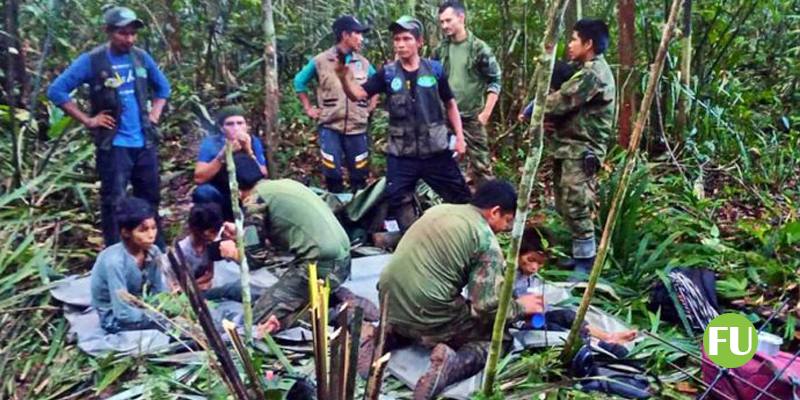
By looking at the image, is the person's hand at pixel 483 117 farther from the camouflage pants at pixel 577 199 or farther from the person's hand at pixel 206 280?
the person's hand at pixel 206 280

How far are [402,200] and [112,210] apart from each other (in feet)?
6.53

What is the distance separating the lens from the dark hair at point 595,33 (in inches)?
205

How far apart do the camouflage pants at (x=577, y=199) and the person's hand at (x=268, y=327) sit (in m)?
2.09

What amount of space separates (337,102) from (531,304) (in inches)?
112

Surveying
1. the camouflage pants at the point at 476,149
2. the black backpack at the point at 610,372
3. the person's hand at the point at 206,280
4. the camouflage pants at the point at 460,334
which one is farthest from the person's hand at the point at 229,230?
the camouflage pants at the point at 476,149

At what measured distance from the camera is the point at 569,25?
25.2 feet

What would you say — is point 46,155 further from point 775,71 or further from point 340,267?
point 775,71

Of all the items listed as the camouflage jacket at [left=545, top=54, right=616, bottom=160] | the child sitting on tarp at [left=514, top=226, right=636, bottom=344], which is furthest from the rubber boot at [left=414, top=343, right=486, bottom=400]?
the camouflage jacket at [left=545, top=54, right=616, bottom=160]

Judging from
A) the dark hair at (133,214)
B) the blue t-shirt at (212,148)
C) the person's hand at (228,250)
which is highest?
the blue t-shirt at (212,148)

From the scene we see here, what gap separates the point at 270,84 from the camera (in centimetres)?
625

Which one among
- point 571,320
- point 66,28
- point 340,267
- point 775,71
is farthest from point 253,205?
point 775,71

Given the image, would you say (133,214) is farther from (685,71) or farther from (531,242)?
(685,71)

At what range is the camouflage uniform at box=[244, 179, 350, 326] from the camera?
458 cm

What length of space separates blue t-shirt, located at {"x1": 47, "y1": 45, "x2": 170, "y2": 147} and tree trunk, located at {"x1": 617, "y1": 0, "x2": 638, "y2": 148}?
3.83 m
